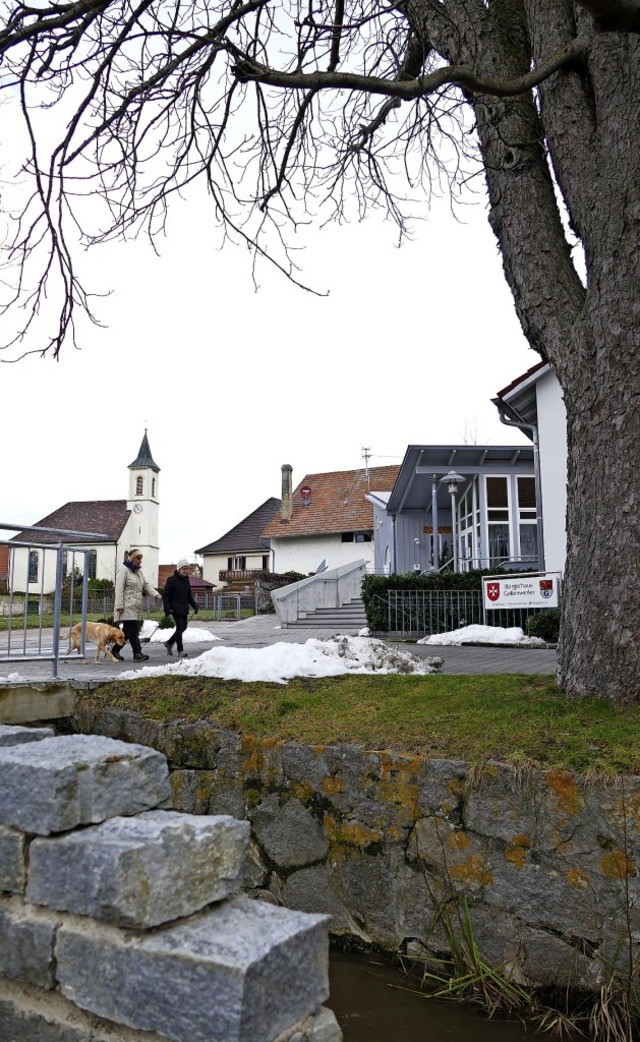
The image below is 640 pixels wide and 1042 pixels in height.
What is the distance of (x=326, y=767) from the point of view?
4367mm

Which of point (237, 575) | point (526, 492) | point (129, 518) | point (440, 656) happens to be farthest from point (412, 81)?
point (129, 518)

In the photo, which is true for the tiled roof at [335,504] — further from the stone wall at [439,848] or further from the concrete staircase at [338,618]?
the stone wall at [439,848]

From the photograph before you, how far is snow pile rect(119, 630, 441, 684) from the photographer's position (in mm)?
6266

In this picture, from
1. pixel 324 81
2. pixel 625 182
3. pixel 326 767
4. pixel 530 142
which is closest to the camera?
pixel 326 767

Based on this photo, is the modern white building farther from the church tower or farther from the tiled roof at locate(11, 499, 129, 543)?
the church tower

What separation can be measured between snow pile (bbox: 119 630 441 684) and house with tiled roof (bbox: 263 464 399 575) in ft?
118

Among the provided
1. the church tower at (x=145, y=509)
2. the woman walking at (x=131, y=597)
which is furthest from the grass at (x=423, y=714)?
the church tower at (x=145, y=509)

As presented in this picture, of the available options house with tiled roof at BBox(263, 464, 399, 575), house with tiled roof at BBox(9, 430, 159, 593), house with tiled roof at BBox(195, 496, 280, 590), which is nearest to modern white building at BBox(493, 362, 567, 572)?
house with tiled roof at BBox(263, 464, 399, 575)

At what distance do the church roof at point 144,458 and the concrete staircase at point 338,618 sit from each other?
50597 millimetres

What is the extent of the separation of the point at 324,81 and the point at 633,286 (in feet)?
7.68

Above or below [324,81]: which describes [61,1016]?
below

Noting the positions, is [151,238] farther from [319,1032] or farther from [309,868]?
[319,1032]

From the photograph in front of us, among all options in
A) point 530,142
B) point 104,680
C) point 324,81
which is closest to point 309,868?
point 104,680

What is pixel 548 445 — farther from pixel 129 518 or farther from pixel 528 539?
pixel 129 518
